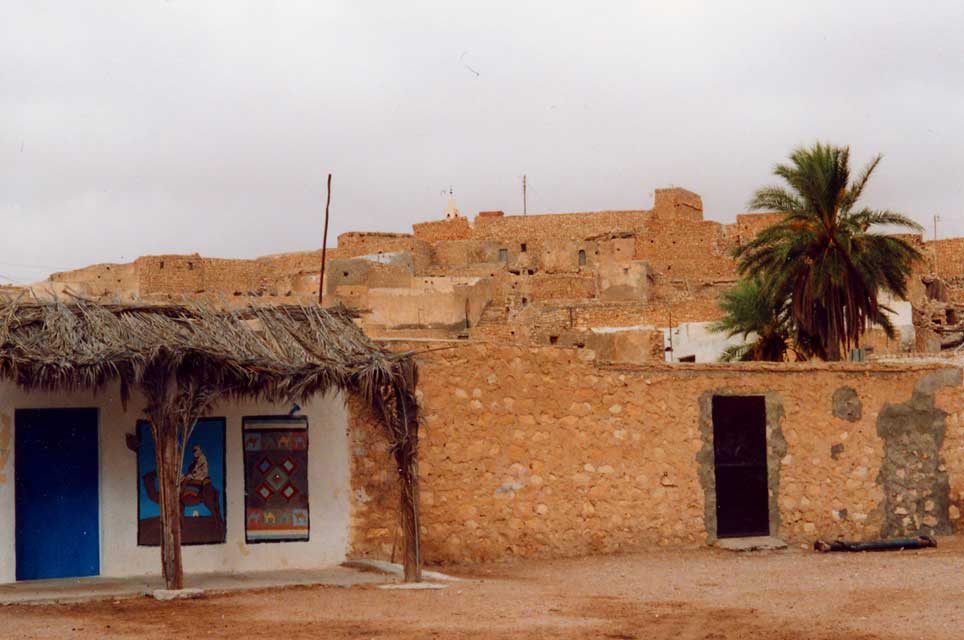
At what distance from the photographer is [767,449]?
1625 cm

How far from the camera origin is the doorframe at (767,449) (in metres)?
16.0

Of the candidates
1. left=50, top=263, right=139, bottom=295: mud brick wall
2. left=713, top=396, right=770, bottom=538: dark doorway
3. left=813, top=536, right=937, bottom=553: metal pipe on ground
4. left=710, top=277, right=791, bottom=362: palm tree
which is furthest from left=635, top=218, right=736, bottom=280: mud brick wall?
left=813, top=536, right=937, bottom=553: metal pipe on ground

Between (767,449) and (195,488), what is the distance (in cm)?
680

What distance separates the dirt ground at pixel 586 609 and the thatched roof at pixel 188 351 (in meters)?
1.95

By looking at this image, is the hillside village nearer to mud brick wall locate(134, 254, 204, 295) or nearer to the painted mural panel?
mud brick wall locate(134, 254, 204, 295)

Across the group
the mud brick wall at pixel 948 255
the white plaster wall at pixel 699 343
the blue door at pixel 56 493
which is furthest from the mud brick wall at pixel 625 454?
the mud brick wall at pixel 948 255

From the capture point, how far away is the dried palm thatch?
11969 mm

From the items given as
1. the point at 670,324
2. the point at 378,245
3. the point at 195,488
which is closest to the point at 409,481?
the point at 195,488

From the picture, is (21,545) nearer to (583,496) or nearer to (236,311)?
(236,311)

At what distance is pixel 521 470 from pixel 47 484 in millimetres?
4985

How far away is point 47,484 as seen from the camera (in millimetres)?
13156

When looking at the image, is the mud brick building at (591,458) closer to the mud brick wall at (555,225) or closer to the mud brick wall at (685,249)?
the mud brick wall at (685,249)

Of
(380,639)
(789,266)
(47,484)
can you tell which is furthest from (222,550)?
(789,266)

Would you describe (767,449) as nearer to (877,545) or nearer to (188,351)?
(877,545)
